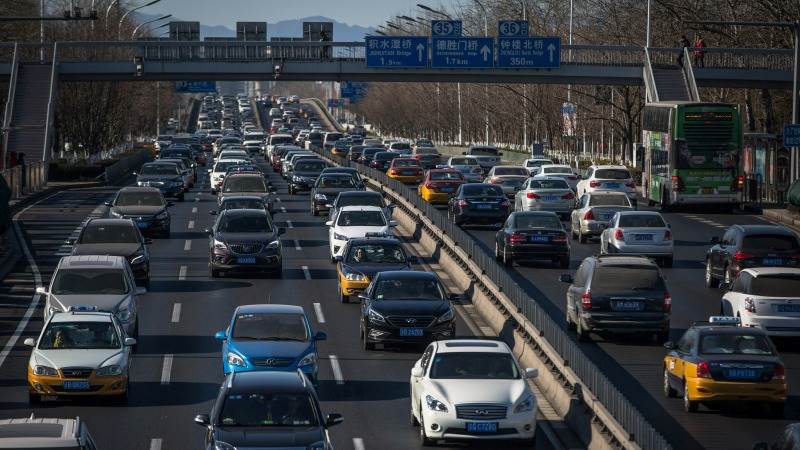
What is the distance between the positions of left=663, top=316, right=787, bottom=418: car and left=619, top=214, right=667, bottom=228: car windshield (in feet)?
56.8

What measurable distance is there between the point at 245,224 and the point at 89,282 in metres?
10.8

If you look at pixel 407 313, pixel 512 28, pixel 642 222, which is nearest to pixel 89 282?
pixel 407 313

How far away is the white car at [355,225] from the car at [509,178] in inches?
839

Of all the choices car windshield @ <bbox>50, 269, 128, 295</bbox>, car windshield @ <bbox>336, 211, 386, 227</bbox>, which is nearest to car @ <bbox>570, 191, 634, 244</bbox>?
car windshield @ <bbox>336, 211, 386, 227</bbox>

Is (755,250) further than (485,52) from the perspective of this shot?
No

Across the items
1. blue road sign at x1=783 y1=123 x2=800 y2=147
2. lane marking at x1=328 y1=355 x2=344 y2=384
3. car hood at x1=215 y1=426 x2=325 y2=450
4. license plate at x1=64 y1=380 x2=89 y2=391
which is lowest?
lane marking at x1=328 y1=355 x2=344 y2=384

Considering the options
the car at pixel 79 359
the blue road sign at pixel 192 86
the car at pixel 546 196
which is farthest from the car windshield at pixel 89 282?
the blue road sign at pixel 192 86

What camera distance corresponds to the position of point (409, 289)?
2831 cm

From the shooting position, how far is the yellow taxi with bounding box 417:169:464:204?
6028cm

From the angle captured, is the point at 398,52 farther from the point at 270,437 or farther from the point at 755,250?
the point at 270,437

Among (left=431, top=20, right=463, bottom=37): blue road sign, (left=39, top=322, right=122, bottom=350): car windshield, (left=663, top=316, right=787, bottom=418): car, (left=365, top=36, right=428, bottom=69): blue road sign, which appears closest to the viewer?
(left=663, top=316, right=787, bottom=418): car

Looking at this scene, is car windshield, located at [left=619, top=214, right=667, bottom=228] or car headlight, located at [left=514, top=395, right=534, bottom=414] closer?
car headlight, located at [left=514, top=395, right=534, bottom=414]

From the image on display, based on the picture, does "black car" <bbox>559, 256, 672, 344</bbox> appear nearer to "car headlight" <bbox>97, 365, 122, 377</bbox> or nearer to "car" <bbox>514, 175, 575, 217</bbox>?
"car headlight" <bbox>97, 365, 122, 377</bbox>

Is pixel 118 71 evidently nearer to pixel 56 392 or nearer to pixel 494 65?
pixel 494 65
